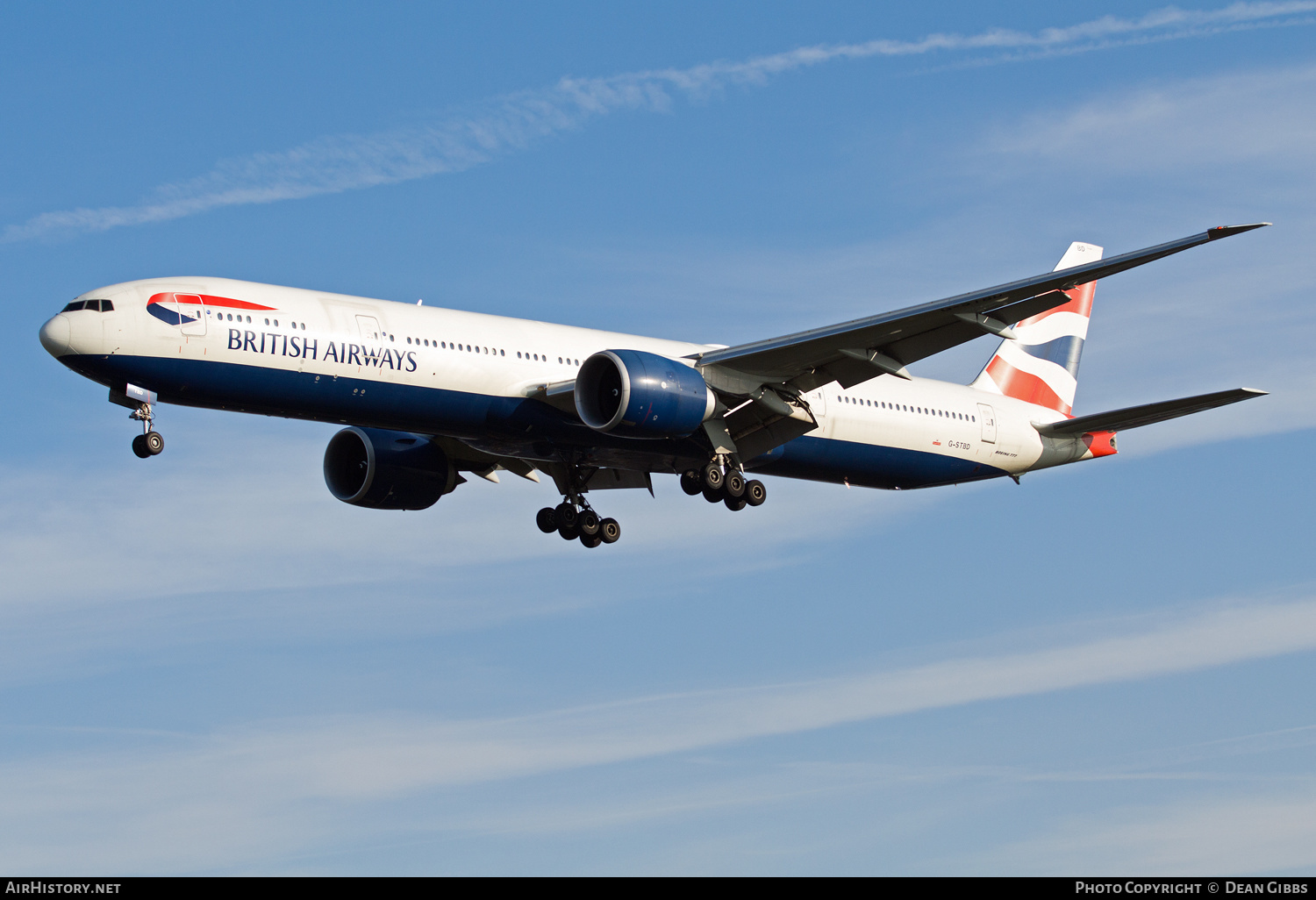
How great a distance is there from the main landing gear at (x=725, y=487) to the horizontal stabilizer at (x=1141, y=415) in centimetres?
954

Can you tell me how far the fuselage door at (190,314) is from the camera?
32.3 meters

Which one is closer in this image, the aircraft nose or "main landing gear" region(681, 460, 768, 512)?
the aircraft nose

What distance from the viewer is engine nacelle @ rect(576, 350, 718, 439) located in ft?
113

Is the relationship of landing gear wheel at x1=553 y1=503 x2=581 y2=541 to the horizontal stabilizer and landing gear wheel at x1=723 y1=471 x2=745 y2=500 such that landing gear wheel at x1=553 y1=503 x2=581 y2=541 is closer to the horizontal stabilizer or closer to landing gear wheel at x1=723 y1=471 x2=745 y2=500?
landing gear wheel at x1=723 y1=471 x2=745 y2=500

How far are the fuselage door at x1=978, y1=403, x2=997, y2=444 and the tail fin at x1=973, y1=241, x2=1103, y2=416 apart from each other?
148 centimetres

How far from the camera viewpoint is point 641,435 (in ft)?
115

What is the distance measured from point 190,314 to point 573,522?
12.2 meters

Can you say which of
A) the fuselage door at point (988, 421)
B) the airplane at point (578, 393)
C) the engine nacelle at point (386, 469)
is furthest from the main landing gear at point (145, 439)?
the fuselage door at point (988, 421)

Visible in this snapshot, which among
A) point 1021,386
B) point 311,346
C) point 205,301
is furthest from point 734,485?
point 205,301

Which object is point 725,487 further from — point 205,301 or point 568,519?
point 205,301

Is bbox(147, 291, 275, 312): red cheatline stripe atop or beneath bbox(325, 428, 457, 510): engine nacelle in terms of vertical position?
beneath

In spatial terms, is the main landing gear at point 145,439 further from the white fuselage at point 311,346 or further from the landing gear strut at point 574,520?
the landing gear strut at point 574,520

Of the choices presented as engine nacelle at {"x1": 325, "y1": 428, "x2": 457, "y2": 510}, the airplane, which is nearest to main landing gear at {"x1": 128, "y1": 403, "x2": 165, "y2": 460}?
the airplane
